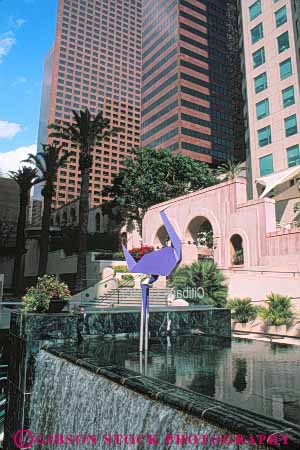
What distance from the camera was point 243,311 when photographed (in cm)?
1841

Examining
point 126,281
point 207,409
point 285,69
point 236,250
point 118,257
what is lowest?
point 207,409

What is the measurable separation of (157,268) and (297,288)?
13172 mm

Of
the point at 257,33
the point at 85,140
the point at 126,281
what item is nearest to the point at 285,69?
the point at 257,33

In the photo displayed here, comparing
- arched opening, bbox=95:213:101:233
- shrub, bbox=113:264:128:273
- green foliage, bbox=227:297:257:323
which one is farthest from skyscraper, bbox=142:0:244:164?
green foliage, bbox=227:297:257:323

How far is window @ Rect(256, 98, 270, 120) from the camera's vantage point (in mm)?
34500

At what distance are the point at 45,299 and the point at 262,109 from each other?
109 ft

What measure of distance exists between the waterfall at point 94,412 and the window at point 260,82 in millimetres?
35719

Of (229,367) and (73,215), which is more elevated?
(73,215)

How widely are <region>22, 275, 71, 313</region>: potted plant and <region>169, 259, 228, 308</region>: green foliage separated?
12.7 m

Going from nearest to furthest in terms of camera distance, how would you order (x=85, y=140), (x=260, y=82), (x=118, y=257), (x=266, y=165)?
1. (x=85, y=140)
2. (x=118, y=257)
3. (x=266, y=165)
4. (x=260, y=82)

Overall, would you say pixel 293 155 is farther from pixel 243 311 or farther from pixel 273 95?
pixel 243 311

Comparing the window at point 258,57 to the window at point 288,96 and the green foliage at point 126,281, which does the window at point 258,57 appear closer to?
the window at point 288,96

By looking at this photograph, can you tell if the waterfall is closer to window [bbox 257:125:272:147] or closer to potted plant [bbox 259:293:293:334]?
potted plant [bbox 259:293:293:334]

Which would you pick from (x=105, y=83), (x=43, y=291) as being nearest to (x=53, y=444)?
(x=43, y=291)
